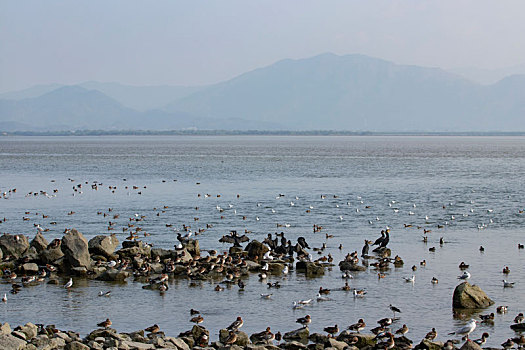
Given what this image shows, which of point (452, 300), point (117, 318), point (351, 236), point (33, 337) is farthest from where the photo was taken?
point (351, 236)

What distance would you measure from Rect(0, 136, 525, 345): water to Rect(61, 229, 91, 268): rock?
1.78 meters

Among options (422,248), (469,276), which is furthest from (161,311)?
(422,248)

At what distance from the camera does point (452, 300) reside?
23.3m

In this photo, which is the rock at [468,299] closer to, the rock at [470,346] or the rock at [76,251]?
the rock at [470,346]

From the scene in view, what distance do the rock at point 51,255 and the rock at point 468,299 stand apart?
1540cm

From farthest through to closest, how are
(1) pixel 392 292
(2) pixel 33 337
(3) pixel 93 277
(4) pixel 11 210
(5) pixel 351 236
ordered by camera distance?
(4) pixel 11 210 → (5) pixel 351 236 → (3) pixel 93 277 → (1) pixel 392 292 → (2) pixel 33 337

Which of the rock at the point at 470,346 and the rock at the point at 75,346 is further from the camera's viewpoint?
the rock at the point at 470,346

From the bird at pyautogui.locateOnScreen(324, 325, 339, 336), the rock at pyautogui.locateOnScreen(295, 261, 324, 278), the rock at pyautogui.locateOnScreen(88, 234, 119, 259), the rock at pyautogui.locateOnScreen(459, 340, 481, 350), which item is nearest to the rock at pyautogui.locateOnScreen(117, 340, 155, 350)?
the bird at pyautogui.locateOnScreen(324, 325, 339, 336)

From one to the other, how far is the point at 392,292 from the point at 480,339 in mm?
6116

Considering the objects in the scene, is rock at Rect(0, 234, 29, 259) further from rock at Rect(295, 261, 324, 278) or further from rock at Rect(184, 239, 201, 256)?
rock at Rect(295, 261, 324, 278)

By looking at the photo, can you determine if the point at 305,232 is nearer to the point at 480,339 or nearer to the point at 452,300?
the point at 452,300

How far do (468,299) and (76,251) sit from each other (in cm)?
1466

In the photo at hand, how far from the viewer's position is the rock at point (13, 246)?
29.2 m

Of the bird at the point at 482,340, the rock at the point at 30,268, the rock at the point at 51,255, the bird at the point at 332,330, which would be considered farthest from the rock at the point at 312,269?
the rock at the point at 30,268
